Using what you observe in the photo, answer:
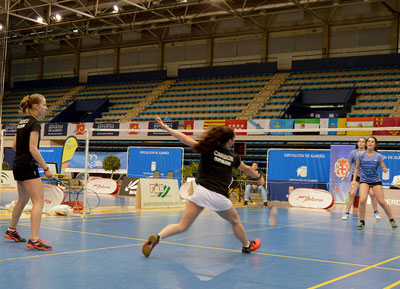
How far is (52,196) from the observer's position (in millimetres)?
11664

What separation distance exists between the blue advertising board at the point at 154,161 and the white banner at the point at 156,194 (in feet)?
22.1

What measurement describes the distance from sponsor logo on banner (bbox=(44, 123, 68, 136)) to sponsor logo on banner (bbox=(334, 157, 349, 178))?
60.9 feet

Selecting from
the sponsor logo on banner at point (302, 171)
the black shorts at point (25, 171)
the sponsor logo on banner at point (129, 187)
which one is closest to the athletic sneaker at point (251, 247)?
the black shorts at point (25, 171)

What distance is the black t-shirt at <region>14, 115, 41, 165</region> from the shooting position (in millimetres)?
6148

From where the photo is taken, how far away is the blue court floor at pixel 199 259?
4.58 meters

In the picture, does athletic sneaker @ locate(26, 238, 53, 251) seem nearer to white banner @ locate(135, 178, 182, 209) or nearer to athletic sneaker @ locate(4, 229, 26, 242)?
athletic sneaker @ locate(4, 229, 26, 242)

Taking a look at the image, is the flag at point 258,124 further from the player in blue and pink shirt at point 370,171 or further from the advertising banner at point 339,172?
the player in blue and pink shirt at point 370,171

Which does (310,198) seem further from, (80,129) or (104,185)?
(80,129)

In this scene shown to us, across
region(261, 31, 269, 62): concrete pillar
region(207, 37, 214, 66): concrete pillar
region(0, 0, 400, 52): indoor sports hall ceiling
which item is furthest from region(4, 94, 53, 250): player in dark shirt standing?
region(207, 37, 214, 66): concrete pillar

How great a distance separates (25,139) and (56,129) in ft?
88.8

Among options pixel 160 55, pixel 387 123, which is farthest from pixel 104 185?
pixel 160 55

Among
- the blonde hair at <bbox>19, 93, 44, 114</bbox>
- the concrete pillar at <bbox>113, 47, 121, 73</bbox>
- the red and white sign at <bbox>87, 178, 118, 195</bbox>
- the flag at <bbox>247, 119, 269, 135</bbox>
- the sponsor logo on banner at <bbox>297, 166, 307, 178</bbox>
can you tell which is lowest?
the red and white sign at <bbox>87, 178, 118, 195</bbox>

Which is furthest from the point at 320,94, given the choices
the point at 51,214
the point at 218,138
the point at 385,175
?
the point at 218,138

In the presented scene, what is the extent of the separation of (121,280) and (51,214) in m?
6.65
